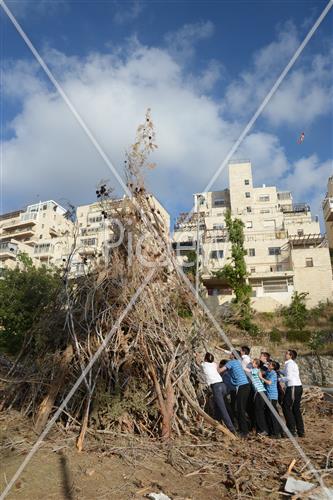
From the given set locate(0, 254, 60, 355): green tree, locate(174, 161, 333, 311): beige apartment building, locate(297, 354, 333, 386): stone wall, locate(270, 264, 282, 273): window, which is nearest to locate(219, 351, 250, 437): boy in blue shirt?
locate(297, 354, 333, 386): stone wall

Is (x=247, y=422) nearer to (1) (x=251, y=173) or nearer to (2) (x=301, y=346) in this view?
(2) (x=301, y=346)

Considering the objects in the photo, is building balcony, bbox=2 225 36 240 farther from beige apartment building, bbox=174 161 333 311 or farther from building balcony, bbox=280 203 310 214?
building balcony, bbox=280 203 310 214

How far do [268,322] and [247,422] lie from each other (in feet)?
76.5

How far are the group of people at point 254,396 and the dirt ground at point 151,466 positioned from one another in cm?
31

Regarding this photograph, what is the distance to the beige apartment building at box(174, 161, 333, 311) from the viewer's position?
107ft

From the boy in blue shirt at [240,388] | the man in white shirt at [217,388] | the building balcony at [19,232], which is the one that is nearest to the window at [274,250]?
the building balcony at [19,232]

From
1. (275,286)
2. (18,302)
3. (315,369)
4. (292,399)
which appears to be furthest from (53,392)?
(275,286)

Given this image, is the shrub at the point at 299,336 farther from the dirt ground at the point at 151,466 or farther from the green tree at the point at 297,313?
the dirt ground at the point at 151,466

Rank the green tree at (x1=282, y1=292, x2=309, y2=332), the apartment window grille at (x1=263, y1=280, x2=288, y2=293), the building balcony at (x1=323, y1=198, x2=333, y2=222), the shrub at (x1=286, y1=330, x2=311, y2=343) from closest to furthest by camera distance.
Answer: the shrub at (x1=286, y1=330, x2=311, y2=343)
the green tree at (x1=282, y1=292, x2=309, y2=332)
the apartment window grille at (x1=263, y1=280, x2=288, y2=293)
the building balcony at (x1=323, y1=198, x2=333, y2=222)

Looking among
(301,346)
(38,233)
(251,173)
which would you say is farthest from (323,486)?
(38,233)

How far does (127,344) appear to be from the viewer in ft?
20.2

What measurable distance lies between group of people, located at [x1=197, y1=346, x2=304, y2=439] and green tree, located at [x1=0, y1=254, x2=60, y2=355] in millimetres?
13258

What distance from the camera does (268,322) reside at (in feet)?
94.2

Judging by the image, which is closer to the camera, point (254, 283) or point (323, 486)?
point (323, 486)
